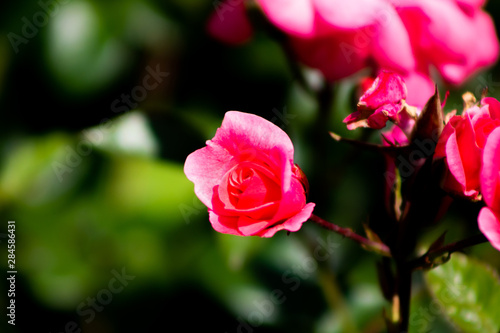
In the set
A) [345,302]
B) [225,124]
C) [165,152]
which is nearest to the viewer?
[225,124]

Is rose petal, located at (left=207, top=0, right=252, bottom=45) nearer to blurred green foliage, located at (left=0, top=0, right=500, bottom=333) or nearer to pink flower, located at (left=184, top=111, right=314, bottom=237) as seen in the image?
blurred green foliage, located at (left=0, top=0, right=500, bottom=333)

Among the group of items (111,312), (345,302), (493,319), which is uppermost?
(493,319)

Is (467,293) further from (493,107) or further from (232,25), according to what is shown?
(232,25)

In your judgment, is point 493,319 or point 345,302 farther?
point 345,302

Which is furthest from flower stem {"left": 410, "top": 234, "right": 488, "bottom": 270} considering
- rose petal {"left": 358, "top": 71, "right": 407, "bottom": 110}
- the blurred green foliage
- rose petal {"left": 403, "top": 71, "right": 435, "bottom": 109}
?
the blurred green foliage

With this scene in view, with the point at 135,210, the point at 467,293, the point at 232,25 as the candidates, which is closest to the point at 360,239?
the point at 467,293

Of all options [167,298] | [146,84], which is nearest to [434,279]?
[167,298]

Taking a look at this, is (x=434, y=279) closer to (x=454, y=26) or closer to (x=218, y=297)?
(x=454, y=26)
